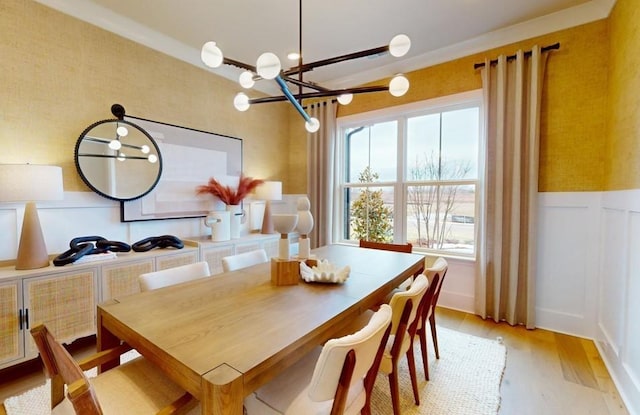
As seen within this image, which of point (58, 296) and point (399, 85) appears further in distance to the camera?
point (58, 296)

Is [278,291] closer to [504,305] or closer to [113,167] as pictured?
[113,167]

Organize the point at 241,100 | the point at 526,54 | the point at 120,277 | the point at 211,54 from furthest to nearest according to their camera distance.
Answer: the point at 526,54 < the point at 120,277 < the point at 241,100 < the point at 211,54

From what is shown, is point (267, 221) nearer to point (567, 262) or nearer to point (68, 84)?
point (68, 84)

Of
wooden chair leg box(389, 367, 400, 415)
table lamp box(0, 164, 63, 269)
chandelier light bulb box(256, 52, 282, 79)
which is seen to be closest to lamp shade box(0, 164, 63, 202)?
table lamp box(0, 164, 63, 269)

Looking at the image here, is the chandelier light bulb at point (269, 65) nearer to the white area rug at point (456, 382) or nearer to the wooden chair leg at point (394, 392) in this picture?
the wooden chair leg at point (394, 392)

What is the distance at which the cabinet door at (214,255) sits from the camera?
284cm

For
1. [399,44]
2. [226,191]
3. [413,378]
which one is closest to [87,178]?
[226,191]

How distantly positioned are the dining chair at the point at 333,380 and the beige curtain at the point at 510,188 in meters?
2.17

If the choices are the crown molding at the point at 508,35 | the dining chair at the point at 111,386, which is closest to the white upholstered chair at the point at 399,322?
the dining chair at the point at 111,386

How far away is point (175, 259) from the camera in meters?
2.63

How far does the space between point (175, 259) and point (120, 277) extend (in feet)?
1.46

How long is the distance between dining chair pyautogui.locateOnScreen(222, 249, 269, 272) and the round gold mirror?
1.35m

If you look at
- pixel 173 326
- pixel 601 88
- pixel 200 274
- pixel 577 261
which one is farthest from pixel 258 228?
pixel 601 88

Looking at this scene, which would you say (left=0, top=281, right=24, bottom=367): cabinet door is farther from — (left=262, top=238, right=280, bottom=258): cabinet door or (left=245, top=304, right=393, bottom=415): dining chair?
(left=262, top=238, right=280, bottom=258): cabinet door
